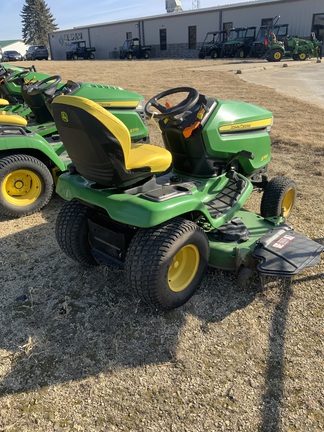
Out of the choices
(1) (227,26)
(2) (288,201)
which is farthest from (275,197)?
(1) (227,26)

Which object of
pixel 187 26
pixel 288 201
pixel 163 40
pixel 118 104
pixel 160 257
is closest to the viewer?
pixel 160 257

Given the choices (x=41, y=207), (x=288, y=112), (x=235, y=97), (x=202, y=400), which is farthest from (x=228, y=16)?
(x=202, y=400)

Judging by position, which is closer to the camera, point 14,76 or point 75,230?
point 75,230

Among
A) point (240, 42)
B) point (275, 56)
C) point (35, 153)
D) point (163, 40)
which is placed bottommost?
point (275, 56)

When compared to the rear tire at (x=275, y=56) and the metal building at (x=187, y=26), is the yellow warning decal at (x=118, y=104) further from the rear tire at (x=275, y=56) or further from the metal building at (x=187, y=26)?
the metal building at (x=187, y=26)

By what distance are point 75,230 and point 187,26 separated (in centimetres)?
3547

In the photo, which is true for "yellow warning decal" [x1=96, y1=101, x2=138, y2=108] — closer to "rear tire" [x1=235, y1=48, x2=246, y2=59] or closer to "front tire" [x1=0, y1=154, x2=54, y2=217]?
"front tire" [x1=0, y1=154, x2=54, y2=217]

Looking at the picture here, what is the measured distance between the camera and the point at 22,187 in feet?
12.5

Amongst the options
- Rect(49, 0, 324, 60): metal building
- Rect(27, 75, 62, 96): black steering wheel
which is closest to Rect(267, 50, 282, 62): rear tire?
Rect(49, 0, 324, 60): metal building

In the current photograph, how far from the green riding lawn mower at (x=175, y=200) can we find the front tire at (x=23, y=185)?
3.92 ft

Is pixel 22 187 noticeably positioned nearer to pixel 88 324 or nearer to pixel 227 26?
pixel 88 324

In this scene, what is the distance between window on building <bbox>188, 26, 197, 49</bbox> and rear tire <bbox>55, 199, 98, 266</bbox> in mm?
34231

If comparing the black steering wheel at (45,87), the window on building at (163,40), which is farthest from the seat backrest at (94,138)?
the window on building at (163,40)

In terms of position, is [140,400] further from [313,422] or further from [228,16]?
[228,16]
